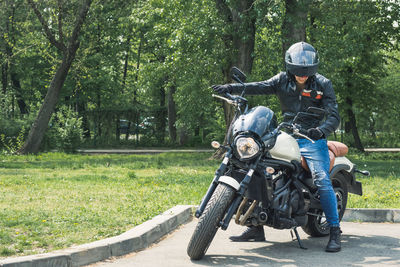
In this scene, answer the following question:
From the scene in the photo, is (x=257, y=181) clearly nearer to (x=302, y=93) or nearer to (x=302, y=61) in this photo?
(x=302, y=93)

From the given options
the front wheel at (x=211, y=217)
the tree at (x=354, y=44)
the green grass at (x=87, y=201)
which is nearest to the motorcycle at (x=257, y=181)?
the front wheel at (x=211, y=217)

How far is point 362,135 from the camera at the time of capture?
126ft

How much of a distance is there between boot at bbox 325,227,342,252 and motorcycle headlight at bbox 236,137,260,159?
1.46 metres

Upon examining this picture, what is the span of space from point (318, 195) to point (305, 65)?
1460 millimetres

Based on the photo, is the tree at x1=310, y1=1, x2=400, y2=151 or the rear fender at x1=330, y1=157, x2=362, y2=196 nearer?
the rear fender at x1=330, y1=157, x2=362, y2=196

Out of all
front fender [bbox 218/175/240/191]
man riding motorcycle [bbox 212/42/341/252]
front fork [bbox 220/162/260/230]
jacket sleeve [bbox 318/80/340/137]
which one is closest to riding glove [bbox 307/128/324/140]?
man riding motorcycle [bbox 212/42/341/252]

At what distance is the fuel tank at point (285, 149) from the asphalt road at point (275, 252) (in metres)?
1.00

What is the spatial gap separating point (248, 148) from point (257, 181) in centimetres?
35

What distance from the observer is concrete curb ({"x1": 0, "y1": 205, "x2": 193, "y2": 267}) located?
16.0ft

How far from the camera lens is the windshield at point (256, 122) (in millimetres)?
5477

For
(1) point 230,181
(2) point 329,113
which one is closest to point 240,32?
(2) point 329,113

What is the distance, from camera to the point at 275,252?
592 cm

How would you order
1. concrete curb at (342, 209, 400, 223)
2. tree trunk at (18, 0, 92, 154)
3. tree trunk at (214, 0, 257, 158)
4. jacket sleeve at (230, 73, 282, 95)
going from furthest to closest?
tree trunk at (18, 0, 92, 154) < tree trunk at (214, 0, 257, 158) < concrete curb at (342, 209, 400, 223) < jacket sleeve at (230, 73, 282, 95)

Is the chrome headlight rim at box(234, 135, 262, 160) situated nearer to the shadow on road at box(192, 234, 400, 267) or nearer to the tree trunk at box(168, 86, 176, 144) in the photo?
the shadow on road at box(192, 234, 400, 267)
